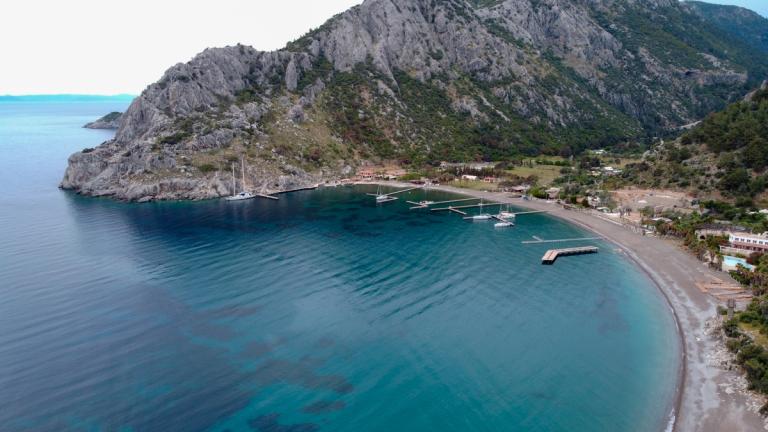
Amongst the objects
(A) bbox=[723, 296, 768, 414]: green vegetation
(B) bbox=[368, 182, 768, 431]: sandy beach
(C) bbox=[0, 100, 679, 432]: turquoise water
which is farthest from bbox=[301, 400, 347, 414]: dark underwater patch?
(A) bbox=[723, 296, 768, 414]: green vegetation

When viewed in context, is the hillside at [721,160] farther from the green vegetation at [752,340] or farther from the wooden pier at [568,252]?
the green vegetation at [752,340]

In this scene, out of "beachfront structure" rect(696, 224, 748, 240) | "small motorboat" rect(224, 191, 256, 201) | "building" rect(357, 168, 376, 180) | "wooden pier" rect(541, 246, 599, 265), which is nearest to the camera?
"wooden pier" rect(541, 246, 599, 265)

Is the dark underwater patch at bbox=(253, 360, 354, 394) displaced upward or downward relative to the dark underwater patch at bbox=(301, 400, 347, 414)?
upward

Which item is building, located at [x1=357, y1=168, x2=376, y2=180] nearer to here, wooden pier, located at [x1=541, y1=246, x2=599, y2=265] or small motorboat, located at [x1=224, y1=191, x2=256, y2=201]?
small motorboat, located at [x1=224, y1=191, x2=256, y2=201]

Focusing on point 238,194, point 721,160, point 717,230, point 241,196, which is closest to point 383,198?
point 241,196

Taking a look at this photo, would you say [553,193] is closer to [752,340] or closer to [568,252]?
[568,252]

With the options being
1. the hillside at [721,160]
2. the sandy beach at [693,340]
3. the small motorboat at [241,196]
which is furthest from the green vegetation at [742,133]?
the small motorboat at [241,196]
